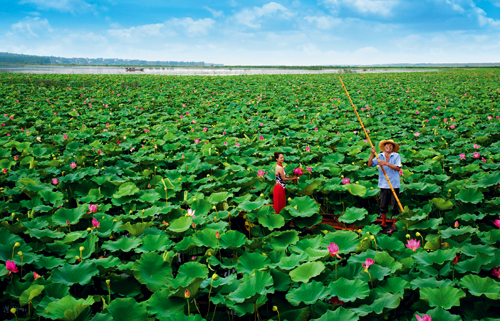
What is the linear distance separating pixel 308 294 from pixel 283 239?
29.8 inches

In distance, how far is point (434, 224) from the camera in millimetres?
2549

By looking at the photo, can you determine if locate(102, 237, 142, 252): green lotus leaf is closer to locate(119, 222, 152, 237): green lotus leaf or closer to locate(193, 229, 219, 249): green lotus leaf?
locate(119, 222, 152, 237): green lotus leaf

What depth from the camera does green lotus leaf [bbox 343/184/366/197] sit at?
3281 mm

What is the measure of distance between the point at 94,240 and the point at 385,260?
2172 millimetres

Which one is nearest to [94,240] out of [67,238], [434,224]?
[67,238]

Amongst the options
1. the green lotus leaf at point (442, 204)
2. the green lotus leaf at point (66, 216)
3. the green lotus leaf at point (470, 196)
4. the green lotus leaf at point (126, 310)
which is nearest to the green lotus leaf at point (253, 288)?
the green lotus leaf at point (126, 310)

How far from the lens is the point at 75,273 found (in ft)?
6.49

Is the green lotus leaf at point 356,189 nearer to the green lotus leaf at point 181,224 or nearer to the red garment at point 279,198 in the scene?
the red garment at point 279,198

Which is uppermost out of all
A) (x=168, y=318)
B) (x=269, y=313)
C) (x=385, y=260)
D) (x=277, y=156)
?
(x=277, y=156)

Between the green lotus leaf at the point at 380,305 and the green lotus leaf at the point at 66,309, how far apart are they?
150 cm

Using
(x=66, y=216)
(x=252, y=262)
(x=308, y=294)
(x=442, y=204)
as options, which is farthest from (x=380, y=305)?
→ (x=66, y=216)

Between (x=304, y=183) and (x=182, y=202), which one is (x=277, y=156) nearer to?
(x=304, y=183)

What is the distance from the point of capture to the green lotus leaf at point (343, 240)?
2.34 metres

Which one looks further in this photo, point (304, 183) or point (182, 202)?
point (304, 183)
